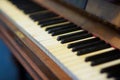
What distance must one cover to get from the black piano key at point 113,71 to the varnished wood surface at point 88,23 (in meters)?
0.11

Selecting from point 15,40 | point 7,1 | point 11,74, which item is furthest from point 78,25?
point 11,74

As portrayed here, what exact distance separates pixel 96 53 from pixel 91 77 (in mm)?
154

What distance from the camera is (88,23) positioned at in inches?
42.4

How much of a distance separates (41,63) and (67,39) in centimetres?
16

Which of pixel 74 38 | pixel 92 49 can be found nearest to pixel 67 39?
pixel 74 38

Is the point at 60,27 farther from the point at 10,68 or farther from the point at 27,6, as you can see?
the point at 10,68

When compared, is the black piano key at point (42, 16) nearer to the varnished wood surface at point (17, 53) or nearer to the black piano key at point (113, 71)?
the varnished wood surface at point (17, 53)

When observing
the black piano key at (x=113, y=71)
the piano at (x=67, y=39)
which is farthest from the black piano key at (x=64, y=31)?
the black piano key at (x=113, y=71)

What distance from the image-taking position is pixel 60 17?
1.30m

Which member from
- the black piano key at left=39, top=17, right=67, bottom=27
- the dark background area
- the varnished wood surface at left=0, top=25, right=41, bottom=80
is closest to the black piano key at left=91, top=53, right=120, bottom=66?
the varnished wood surface at left=0, top=25, right=41, bottom=80

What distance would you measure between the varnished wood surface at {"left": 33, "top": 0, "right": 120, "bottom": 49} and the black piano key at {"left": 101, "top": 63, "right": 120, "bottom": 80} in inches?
4.5

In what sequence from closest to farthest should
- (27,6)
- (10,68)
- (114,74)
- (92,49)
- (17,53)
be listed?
(114,74) → (92,49) → (17,53) → (27,6) → (10,68)

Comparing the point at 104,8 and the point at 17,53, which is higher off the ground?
the point at 104,8

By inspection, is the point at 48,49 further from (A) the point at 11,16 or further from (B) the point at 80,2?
(A) the point at 11,16
